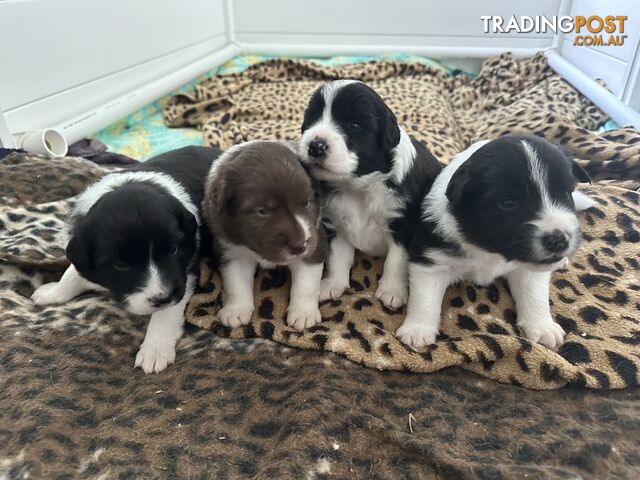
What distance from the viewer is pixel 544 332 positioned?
2604mm

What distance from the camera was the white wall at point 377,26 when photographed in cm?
826

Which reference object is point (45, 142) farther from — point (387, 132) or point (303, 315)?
point (387, 132)

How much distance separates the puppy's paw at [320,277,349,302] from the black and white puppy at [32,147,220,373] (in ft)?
2.61

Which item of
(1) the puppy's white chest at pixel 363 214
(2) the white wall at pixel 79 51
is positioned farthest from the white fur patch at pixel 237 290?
(2) the white wall at pixel 79 51

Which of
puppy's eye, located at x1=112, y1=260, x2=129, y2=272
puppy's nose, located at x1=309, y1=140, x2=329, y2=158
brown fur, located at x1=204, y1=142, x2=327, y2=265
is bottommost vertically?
puppy's eye, located at x1=112, y1=260, x2=129, y2=272

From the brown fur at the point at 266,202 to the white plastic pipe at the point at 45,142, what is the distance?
7.95ft

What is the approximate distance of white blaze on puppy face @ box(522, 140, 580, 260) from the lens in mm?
2178

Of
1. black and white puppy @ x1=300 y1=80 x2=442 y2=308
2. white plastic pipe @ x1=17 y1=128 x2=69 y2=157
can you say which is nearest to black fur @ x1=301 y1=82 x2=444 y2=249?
black and white puppy @ x1=300 y1=80 x2=442 y2=308

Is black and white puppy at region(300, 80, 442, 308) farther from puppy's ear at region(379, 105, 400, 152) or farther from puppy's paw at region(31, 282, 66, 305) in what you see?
puppy's paw at region(31, 282, 66, 305)

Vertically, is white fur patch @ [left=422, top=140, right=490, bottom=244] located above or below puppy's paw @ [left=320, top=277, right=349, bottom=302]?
above

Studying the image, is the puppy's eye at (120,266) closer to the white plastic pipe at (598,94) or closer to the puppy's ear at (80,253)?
the puppy's ear at (80,253)

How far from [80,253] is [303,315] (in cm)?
120

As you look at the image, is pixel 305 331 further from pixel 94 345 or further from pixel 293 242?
pixel 94 345

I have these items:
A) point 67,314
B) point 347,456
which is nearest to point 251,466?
point 347,456
